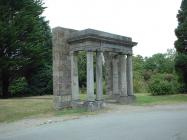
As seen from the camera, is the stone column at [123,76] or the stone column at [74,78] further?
the stone column at [123,76]

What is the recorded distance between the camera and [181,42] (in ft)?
102

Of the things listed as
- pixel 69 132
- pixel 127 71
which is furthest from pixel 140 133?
pixel 127 71

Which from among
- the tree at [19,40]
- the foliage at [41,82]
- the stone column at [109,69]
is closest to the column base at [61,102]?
the stone column at [109,69]

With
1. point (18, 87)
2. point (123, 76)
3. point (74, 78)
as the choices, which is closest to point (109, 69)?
point (123, 76)

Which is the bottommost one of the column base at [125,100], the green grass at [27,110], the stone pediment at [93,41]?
the green grass at [27,110]

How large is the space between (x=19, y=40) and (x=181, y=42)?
16.4 metres

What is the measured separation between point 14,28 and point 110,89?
429 inches

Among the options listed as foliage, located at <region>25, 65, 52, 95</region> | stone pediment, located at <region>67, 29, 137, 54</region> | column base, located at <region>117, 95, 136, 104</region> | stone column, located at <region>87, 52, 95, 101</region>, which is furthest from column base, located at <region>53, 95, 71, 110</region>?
foliage, located at <region>25, 65, 52, 95</region>

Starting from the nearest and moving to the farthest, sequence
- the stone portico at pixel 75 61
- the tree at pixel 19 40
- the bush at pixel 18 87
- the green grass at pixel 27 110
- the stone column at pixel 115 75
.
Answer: the green grass at pixel 27 110 < the stone portico at pixel 75 61 < the stone column at pixel 115 75 < the tree at pixel 19 40 < the bush at pixel 18 87

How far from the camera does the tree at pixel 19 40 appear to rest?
29.4m

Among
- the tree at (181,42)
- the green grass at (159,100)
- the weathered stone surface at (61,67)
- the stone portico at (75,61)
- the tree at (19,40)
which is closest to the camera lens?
the stone portico at (75,61)

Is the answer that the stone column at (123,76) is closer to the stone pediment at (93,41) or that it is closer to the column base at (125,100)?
the column base at (125,100)

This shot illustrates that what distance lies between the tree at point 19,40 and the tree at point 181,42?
13922mm

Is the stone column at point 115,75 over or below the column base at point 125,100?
over
